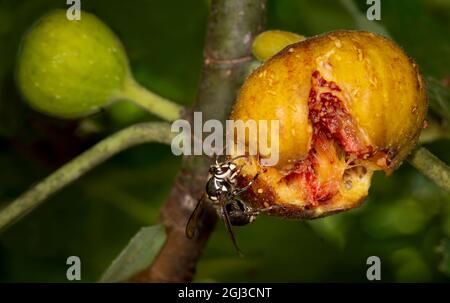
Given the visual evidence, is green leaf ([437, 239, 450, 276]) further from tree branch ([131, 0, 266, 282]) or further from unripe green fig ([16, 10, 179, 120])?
unripe green fig ([16, 10, 179, 120])

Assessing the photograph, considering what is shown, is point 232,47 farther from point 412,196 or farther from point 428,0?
point 428,0

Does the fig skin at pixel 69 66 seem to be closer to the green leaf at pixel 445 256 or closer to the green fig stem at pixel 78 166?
the green fig stem at pixel 78 166

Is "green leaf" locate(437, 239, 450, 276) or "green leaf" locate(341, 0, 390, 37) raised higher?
"green leaf" locate(341, 0, 390, 37)

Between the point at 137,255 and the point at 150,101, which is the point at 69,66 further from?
the point at 137,255

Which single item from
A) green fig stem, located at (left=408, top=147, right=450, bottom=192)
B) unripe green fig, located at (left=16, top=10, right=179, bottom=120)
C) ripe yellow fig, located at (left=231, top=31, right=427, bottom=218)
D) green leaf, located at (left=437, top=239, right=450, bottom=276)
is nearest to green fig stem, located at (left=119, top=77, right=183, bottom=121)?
unripe green fig, located at (left=16, top=10, right=179, bottom=120)

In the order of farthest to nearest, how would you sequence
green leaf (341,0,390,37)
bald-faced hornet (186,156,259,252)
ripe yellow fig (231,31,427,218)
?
green leaf (341,0,390,37) < bald-faced hornet (186,156,259,252) < ripe yellow fig (231,31,427,218)

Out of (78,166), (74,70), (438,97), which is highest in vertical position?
(74,70)

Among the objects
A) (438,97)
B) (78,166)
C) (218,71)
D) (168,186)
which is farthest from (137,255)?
(168,186)
